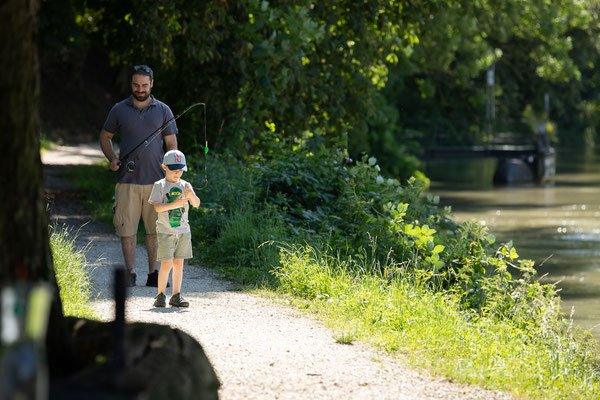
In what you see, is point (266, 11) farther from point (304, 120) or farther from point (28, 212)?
point (28, 212)

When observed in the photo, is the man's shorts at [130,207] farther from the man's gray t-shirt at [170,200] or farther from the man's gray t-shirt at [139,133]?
the man's gray t-shirt at [170,200]

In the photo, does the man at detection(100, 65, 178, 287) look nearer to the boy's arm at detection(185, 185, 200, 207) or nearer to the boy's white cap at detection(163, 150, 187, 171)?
the boy's white cap at detection(163, 150, 187, 171)

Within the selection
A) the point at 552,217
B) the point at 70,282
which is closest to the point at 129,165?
the point at 70,282

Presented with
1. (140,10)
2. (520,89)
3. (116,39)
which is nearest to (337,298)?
(140,10)

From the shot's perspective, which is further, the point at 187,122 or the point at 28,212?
the point at 187,122

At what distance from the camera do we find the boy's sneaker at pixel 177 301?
7496 millimetres

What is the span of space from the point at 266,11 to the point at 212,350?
9861 millimetres

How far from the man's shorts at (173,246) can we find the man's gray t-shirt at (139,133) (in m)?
0.92

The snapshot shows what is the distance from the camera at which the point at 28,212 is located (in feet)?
12.5

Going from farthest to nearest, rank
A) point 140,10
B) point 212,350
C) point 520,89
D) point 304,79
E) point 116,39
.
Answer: point 520,89, point 116,39, point 304,79, point 140,10, point 212,350

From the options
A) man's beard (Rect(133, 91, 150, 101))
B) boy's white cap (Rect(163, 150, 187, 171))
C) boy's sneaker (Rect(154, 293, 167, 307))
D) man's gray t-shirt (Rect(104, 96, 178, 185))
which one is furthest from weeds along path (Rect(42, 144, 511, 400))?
man's beard (Rect(133, 91, 150, 101))

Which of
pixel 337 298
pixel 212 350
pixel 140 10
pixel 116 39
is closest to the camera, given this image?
pixel 212 350

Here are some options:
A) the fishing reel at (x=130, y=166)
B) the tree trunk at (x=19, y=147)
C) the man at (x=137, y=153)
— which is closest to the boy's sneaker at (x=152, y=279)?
the man at (x=137, y=153)

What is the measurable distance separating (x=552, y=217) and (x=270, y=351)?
17.9 m
